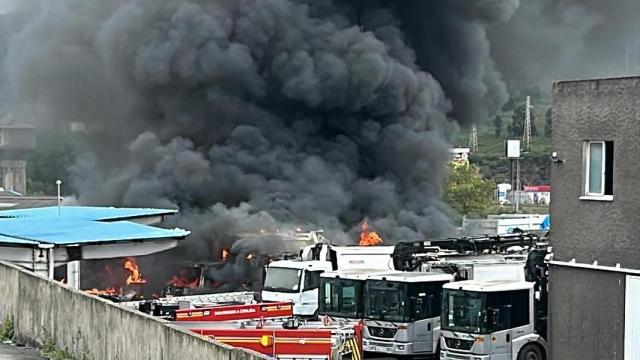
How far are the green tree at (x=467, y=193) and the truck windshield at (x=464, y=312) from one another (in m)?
51.5

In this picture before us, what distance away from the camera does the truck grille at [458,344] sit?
71.9 ft

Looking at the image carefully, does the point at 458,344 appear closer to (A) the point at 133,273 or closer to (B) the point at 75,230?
(B) the point at 75,230

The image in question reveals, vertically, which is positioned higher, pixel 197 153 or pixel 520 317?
pixel 197 153

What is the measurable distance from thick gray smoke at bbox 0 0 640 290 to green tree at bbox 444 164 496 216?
777 inches

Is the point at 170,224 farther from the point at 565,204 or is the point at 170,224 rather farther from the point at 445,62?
the point at 565,204

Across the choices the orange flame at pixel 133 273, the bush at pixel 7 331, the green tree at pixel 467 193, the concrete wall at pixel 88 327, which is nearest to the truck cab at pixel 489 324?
the concrete wall at pixel 88 327

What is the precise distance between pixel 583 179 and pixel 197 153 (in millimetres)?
30097

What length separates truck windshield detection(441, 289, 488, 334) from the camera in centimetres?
2191

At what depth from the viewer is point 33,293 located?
2011cm

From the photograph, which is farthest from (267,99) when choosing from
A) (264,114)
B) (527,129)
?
(527,129)

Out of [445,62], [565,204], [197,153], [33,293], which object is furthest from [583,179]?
[445,62]

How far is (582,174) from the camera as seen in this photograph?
1967 centimetres

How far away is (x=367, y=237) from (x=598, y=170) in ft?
84.3

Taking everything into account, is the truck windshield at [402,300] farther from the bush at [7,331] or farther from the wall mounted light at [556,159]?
the bush at [7,331]
